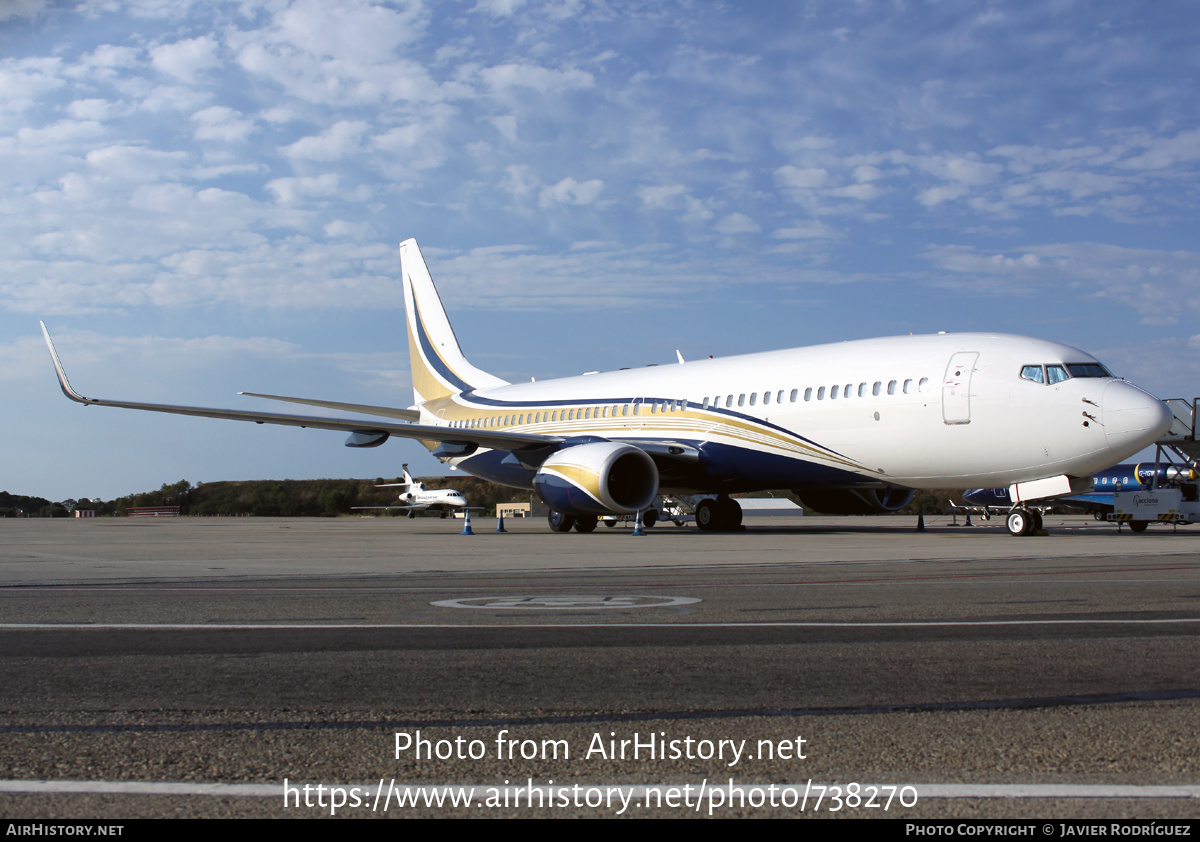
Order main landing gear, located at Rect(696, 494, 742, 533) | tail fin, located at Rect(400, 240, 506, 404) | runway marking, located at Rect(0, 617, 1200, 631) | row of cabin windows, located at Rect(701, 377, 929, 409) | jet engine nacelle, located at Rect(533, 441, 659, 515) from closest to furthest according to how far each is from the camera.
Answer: runway marking, located at Rect(0, 617, 1200, 631) → row of cabin windows, located at Rect(701, 377, 929, 409) → jet engine nacelle, located at Rect(533, 441, 659, 515) → main landing gear, located at Rect(696, 494, 742, 533) → tail fin, located at Rect(400, 240, 506, 404)

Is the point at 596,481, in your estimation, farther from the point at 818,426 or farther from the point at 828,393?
the point at 828,393

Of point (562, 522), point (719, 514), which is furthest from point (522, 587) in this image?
point (562, 522)

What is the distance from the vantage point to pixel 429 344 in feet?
108

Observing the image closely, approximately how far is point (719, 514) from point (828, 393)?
6.43 metres

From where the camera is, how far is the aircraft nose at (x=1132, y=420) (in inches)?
642

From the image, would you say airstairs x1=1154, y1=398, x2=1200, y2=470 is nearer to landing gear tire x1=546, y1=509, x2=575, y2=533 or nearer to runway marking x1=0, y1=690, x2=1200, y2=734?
landing gear tire x1=546, y1=509, x2=575, y2=533

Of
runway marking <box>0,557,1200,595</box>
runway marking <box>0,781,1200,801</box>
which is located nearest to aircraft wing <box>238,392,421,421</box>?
runway marking <box>0,557,1200,595</box>

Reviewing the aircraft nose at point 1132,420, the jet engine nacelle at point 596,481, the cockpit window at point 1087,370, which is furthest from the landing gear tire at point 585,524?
the aircraft nose at point 1132,420

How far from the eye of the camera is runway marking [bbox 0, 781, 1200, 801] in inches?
92.7

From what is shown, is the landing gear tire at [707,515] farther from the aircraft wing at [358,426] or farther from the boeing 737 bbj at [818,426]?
the aircraft wing at [358,426]

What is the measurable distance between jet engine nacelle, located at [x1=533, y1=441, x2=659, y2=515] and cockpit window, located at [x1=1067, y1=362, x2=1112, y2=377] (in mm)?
8408
